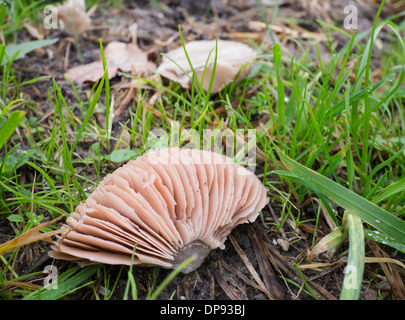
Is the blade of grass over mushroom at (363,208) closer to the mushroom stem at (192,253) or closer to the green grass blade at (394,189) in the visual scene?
the green grass blade at (394,189)

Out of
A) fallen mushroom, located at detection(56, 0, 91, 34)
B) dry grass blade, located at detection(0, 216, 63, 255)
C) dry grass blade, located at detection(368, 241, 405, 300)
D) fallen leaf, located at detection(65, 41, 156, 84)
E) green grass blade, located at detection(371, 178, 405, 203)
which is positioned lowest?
dry grass blade, located at detection(368, 241, 405, 300)

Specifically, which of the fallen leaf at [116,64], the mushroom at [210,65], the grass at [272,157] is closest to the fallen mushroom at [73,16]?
the fallen leaf at [116,64]

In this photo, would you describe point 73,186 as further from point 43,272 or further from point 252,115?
point 252,115

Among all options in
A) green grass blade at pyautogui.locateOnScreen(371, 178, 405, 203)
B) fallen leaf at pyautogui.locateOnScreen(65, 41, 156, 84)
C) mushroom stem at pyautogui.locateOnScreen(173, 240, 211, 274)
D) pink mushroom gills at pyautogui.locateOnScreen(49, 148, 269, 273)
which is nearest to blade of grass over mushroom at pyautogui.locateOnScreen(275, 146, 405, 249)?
green grass blade at pyautogui.locateOnScreen(371, 178, 405, 203)

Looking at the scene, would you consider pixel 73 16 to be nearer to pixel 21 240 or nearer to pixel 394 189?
pixel 21 240

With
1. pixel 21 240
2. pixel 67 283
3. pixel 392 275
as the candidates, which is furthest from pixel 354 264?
pixel 21 240

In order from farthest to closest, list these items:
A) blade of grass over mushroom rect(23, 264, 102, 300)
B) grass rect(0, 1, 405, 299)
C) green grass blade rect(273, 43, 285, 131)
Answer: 1. green grass blade rect(273, 43, 285, 131)
2. grass rect(0, 1, 405, 299)
3. blade of grass over mushroom rect(23, 264, 102, 300)

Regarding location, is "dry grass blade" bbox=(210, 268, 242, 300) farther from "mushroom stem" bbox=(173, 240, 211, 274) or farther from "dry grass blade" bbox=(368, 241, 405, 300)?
"dry grass blade" bbox=(368, 241, 405, 300)
